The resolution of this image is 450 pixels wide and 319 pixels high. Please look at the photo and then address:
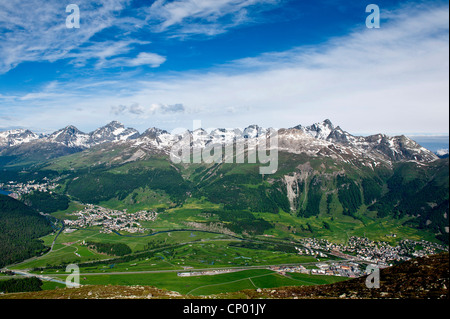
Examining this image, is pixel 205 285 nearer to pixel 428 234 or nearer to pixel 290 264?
pixel 290 264

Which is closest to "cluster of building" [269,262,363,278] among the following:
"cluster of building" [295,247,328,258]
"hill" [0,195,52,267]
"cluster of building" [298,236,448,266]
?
"cluster of building" [295,247,328,258]

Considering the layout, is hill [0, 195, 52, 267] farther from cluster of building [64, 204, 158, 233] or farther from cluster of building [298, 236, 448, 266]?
cluster of building [298, 236, 448, 266]

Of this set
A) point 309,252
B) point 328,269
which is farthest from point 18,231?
point 328,269

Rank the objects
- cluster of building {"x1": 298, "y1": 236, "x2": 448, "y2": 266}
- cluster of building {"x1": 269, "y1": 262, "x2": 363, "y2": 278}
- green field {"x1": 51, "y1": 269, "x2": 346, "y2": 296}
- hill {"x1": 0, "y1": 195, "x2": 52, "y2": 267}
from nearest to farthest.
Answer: green field {"x1": 51, "y1": 269, "x2": 346, "y2": 296}
cluster of building {"x1": 269, "y1": 262, "x2": 363, "y2": 278}
hill {"x1": 0, "y1": 195, "x2": 52, "y2": 267}
cluster of building {"x1": 298, "y1": 236, "x2": 448, "y2": 266}

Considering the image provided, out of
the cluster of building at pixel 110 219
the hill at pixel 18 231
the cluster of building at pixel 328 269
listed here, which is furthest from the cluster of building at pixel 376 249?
the hill at pixel 18 231

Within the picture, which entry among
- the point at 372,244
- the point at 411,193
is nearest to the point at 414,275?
the point at 372,244

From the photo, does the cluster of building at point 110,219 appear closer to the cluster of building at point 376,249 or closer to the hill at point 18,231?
the hill at point 18,231

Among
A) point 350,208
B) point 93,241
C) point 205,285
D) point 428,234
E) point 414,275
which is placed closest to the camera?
point 414,275
